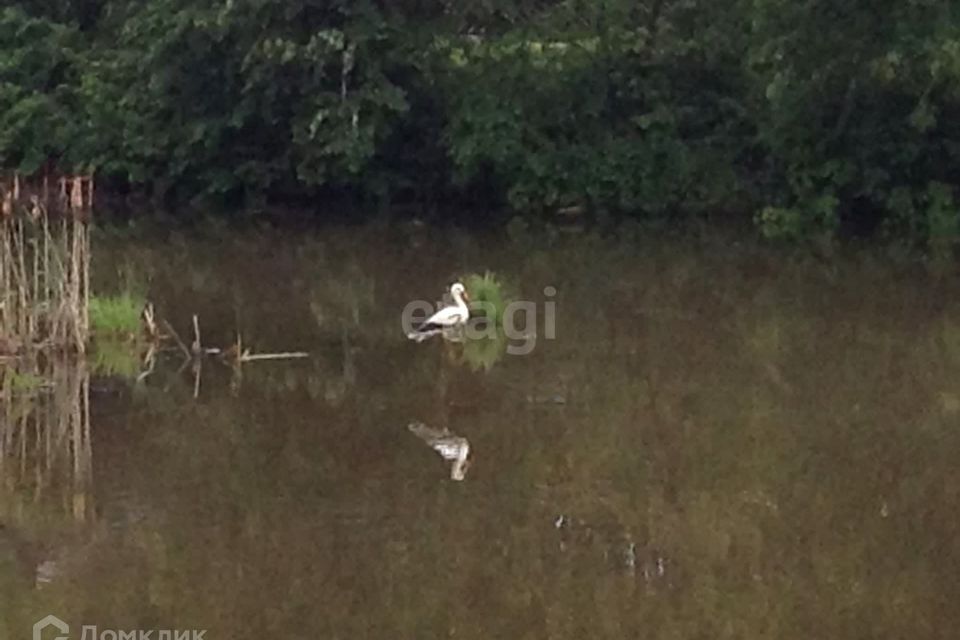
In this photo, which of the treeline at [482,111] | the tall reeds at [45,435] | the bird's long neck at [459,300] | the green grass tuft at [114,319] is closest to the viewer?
the tall reeds at [45,435]

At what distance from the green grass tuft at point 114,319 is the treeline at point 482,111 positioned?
32.1 ft

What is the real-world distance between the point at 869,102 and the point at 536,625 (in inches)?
630

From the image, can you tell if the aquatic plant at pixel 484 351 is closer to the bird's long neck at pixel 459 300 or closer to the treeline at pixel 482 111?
the bird's long neck at pixel 459 300

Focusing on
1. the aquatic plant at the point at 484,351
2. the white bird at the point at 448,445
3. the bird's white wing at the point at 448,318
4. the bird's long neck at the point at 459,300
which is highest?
the white bird at the point at 448,445

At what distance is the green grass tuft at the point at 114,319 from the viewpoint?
13891 mm

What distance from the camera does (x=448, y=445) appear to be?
11531 millimetres

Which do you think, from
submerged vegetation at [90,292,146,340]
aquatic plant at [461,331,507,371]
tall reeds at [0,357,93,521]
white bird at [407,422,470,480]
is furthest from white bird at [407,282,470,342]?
tall reeds at [0,357,93,521]

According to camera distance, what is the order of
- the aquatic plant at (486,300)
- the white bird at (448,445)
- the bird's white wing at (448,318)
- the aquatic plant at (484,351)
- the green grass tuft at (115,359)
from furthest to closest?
the aquatic plant at (486,300)
the bird's white wing at (448,318)
the aquatic plant at (484,351)
the green grass tuft at (115,359)
the white bird at (448,445)

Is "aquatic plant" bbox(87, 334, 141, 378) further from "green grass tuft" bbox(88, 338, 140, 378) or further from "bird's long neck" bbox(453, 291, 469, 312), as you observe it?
"bird's long neck" bbox(453, 291, 469, 312)

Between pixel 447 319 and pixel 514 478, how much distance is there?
417cm

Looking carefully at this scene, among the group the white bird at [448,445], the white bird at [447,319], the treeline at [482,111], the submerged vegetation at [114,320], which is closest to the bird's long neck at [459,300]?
the white bird at [447,319]

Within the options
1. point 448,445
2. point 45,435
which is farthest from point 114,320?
point 448,445

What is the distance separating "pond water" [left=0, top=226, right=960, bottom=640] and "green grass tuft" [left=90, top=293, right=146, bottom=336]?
34 centimetres

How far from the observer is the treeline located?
76.3 ft
